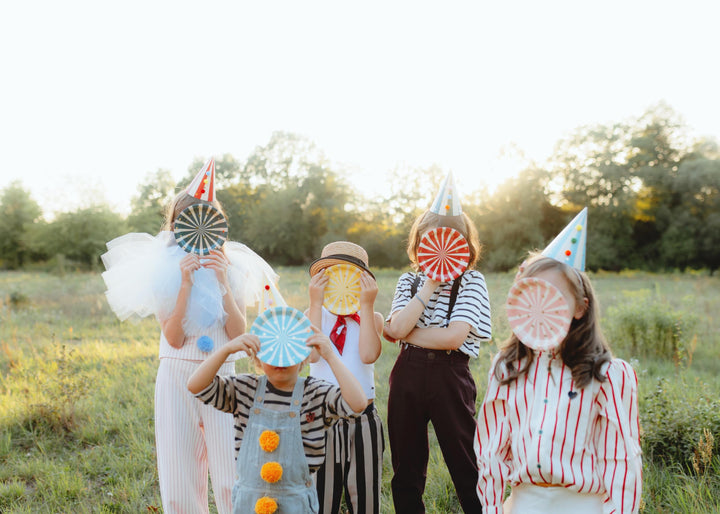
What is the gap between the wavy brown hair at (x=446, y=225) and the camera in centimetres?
288

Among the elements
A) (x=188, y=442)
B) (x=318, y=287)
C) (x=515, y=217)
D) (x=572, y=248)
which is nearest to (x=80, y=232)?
(x=515, y=217)

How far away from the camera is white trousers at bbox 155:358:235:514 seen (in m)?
2.64

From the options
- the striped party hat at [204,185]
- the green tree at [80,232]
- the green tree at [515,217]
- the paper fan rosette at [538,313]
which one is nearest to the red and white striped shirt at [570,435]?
the paper fan rosette at [538,313]

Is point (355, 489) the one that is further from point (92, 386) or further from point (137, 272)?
point (92, 386)

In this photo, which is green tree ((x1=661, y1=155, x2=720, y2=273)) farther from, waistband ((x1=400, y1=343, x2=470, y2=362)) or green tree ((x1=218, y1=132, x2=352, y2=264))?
waistband ((x1=400, y1=343, x2=470, y2=362))

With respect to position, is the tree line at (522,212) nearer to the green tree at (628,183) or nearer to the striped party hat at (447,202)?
the green tree at (628,183)

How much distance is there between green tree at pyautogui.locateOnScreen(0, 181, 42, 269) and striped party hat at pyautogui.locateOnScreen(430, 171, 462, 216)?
4188cm

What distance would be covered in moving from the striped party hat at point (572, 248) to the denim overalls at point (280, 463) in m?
1.16

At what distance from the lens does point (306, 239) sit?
37.5 m

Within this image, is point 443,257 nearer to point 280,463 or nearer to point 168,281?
point 280,463

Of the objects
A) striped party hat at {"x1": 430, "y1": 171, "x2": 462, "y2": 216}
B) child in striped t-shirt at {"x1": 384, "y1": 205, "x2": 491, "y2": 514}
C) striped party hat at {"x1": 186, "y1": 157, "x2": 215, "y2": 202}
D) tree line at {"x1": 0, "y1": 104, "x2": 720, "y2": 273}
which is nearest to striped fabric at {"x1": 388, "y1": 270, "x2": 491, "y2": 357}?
child in striped t-shirt at {"x1": 384, "y1": 205, "x2": 491, "y2": 514}

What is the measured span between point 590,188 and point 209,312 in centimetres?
3362

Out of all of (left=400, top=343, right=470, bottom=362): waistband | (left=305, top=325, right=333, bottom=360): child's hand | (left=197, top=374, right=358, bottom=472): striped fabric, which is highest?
(left=305, top=325, right=333, bottom=360): child's hand

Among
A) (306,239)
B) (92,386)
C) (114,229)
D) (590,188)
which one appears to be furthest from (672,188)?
(114,229)
